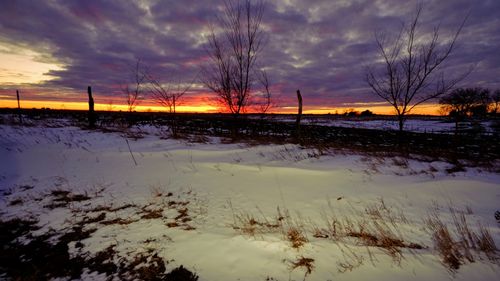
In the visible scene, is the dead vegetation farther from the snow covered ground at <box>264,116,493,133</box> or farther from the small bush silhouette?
the snow covered ground at <box>264,116,493,133</box>

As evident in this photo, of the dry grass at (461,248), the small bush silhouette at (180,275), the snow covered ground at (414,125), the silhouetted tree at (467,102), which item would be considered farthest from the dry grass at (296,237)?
the silhouetted tree at (467,102)

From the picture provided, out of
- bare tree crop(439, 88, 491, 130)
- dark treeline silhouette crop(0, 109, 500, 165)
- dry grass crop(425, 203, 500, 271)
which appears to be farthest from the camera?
bare tree crop(439, 88, 491, 130)

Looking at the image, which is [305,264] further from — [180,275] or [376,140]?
[376,140]

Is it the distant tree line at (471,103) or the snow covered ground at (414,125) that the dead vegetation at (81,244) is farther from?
the distant tree line at (471,103)

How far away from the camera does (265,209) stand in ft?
14.4

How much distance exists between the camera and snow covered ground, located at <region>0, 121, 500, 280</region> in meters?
2.61

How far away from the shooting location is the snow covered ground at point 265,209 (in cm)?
261

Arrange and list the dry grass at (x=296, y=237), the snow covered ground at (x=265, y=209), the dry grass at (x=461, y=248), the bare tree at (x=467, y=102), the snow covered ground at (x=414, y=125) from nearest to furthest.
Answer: the dry grass at (x=461, y=248) < the snow covered ground at (x=265, y=209) < the dry grass at (x=296, y=237) < the snow covered ground at (x=414, y=125) < the bare tree at (x=467, y=102)

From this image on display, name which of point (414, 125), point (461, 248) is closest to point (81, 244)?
point (461, 248)

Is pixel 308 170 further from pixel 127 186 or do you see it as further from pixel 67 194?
pixel 67 194

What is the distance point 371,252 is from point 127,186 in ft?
16.5

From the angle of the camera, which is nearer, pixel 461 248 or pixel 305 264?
pixel 305 264

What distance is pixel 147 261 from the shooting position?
9.15 feet

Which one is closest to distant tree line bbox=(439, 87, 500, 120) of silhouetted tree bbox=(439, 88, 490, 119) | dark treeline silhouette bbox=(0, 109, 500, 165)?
silhouetted tree bbox=(439, 88, 490, 119)
